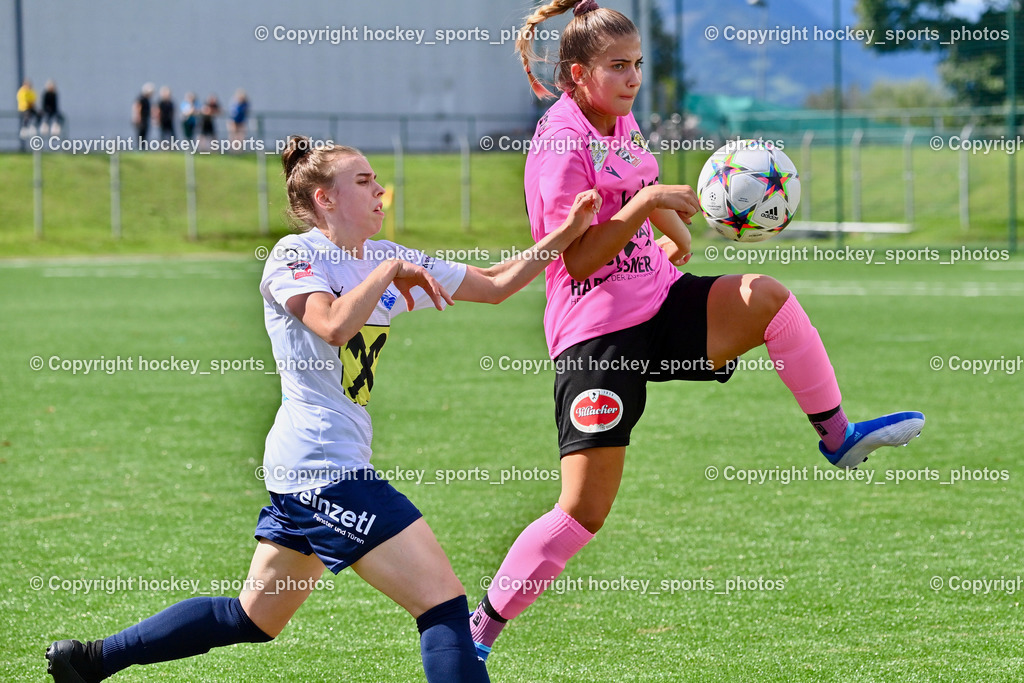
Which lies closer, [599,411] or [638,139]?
[599,411]

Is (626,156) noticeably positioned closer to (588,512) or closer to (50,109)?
(588,512)

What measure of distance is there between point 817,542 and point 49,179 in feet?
96.3

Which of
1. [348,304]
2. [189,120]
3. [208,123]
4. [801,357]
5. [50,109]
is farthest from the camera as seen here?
[208,123]

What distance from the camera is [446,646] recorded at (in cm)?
316

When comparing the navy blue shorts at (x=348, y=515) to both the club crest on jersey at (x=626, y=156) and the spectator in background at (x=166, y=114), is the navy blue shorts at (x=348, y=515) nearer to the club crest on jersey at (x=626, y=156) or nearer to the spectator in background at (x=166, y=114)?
the club crest on jersey at (x=626, y=156)

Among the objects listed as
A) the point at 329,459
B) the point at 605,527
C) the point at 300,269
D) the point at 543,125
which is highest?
the point at 543,125

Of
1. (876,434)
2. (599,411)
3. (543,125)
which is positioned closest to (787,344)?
(876,434)

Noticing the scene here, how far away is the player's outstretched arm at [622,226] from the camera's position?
379 cm

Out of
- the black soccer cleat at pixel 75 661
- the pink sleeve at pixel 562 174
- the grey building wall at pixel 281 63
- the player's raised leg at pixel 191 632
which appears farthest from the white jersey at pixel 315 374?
the grey building wall at pixel 281 63

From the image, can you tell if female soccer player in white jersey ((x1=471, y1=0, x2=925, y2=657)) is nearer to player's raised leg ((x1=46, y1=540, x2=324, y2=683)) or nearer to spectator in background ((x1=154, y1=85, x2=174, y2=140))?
player's raised leg ((x1=46, y1=540, x2=324, y2=683))

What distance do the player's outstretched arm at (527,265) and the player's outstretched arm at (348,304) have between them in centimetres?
46

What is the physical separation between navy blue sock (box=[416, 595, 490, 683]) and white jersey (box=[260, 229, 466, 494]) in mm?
435

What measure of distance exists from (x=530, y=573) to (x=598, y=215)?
1.19m

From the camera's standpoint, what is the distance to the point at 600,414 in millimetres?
3914
